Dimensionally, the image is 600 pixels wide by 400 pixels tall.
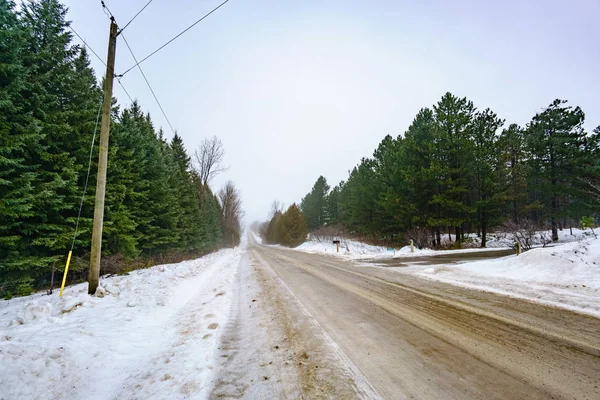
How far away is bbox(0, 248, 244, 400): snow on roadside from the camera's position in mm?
2709

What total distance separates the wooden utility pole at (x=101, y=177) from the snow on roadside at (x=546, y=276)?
988 centimetres

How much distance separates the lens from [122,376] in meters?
3.09

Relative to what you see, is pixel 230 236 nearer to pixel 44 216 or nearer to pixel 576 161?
pixel 44 216

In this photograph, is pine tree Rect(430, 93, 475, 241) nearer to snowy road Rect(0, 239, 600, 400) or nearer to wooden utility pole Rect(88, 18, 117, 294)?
snowy road Rect(0, 239, 600, 400)

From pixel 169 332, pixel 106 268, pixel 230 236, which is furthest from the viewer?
pixel 230 236

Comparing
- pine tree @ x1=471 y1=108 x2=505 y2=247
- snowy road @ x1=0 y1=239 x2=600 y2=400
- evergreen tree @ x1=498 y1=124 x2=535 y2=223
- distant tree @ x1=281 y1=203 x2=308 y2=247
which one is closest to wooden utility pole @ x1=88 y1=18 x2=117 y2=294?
snowy road @ x1=0 y1=239 x2=600 y2=400

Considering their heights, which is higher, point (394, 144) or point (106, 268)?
point (394, 144)

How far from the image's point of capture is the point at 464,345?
365 cm

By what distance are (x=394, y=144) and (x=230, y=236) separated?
3600 cm

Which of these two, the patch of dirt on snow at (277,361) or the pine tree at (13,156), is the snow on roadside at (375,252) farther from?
the pine tree at (13,156)

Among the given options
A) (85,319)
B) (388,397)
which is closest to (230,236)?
(85,319)

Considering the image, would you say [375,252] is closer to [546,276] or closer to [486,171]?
[486,171]

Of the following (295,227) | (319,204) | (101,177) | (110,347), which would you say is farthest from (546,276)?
(319,204)

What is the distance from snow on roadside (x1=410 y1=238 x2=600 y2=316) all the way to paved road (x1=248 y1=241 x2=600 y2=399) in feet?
2.61
